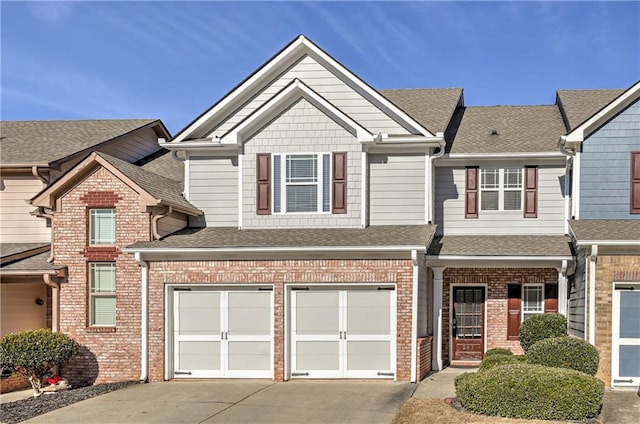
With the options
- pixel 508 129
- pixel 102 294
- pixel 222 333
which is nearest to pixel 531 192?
pixel 508 129

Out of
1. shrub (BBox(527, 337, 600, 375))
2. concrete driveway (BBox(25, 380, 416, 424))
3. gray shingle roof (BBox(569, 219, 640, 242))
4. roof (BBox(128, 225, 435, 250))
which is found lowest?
concrete driveway (BBox(25, 380, 416, 424))

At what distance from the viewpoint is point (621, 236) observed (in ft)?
51.4

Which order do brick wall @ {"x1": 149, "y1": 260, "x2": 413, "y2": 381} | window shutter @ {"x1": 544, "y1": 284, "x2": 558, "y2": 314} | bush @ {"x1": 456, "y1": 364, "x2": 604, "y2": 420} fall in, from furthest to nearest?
window shutter @ {"x1": 544, "y1": 284, "x2": 558, "y2": 314} → brick wall @ {"x1": 149, "y1": 260, "x2": 413, "y2": 381} → bush @ {"x1": 456, "y1": 364, "x2": 604, "y2": 420}

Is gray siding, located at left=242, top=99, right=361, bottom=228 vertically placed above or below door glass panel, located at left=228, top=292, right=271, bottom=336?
above

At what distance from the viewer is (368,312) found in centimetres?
1661

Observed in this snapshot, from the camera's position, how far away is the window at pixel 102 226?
1766 centimetres

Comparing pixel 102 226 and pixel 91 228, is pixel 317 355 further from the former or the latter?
pixel 91 228

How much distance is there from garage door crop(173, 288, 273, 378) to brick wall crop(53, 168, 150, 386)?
1.14 meters

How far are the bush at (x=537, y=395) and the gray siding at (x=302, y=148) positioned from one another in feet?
22.3

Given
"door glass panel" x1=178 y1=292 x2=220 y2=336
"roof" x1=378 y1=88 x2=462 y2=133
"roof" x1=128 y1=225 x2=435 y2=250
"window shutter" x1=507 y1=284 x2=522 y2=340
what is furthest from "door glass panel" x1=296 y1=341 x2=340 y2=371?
"roof" x1=378 y1=88 x2=462 y2=133

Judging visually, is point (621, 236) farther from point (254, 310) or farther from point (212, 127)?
point (212, 127)

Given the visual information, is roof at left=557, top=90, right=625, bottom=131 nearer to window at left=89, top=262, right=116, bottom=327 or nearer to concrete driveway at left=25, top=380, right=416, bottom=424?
concrete driveway at left=25, top=380, right=416, bottom=424

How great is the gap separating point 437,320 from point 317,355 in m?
3.71

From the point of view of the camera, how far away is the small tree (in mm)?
15898
